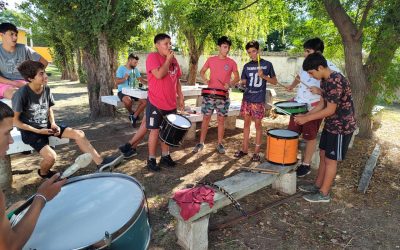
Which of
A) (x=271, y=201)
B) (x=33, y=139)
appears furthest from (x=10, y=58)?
(x=271, y=201)

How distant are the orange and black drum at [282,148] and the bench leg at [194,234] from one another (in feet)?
5.08

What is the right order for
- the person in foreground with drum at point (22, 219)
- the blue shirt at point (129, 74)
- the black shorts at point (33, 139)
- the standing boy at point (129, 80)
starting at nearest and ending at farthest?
the person in foreground with drum at point (22, 219), the black shorts at point (33, 139), the standing boy at point (129, 80), the blue shirt at point (129, 74)

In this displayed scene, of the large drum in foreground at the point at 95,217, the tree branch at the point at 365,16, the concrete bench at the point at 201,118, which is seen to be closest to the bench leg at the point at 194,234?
the large drum in foreground at the point at 95,217

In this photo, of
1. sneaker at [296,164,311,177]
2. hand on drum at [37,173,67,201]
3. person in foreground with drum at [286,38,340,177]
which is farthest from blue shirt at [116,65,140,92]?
hand on drum at [37,173,67,201]

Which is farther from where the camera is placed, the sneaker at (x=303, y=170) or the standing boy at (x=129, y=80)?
the standing boy at (x=129, y=80)

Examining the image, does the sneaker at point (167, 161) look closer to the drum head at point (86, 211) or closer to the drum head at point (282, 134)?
the drum head at point (282, 134)

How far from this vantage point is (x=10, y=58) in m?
4.80

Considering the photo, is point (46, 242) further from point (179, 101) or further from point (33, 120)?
point (179, 101)

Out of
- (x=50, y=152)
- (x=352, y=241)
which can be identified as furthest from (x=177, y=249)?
(x=50, y=152)

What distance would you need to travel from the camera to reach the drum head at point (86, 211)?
1729 mm

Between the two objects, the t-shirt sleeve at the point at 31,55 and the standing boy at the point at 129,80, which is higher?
the t-shirt sleeve at the point at 31,55

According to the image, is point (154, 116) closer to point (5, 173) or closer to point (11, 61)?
point (5, 173)

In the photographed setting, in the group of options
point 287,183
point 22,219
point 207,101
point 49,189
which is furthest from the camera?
point 207,101

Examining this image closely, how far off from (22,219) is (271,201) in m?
3.02
